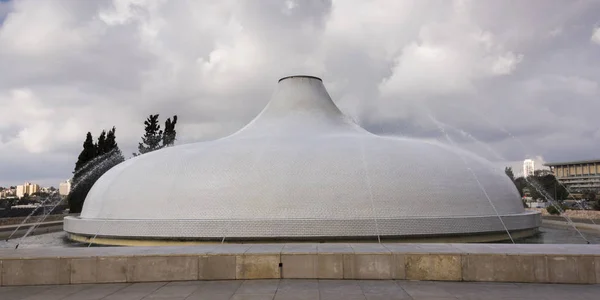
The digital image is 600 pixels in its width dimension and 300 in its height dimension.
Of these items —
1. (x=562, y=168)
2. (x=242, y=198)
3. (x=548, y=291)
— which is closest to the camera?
(x=548, y=291)

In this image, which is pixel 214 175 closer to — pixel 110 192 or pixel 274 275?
pixel 110 192

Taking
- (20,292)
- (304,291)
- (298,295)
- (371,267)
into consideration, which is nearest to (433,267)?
(371,267)

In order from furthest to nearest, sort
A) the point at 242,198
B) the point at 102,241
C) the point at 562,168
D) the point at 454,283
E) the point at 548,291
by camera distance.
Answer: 1. the point at 562,168
2. the point at 102,241
3. the point at 242,198
4. the point at 454,283
5. the point at 548,291

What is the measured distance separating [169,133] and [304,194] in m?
45.4

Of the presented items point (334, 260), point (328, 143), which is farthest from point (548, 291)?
point (328, 143)

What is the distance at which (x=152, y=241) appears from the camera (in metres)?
16.7

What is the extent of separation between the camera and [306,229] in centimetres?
1569

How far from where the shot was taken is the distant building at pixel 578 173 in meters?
103

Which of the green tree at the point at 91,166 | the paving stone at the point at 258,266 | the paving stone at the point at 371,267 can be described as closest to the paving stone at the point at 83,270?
the paving stone at the point at 258,266

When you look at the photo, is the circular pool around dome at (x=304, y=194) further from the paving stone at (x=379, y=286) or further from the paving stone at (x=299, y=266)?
the paving stone at (x=379, y=286)

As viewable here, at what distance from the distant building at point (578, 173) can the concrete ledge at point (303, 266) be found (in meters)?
106

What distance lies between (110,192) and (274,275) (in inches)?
480

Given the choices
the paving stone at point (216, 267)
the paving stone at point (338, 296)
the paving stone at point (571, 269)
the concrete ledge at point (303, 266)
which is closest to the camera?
the paving stone at point (338, 296)

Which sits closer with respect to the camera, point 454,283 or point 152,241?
point 454,283
